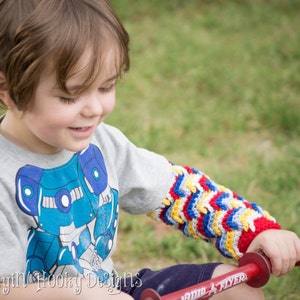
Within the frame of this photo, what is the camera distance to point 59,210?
4.70ft

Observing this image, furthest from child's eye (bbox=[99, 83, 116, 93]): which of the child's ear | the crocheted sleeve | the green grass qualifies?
the green grass

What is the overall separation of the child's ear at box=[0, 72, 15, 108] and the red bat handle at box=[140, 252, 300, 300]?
1.63 ft

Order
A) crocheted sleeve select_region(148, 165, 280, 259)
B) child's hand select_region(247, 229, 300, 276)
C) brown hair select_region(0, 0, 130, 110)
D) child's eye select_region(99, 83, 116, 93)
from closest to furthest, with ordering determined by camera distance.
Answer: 1. brown hair select_region(0, 0, 130, 110)
2. child's eye select_region(99, 83, 116, 93)
3. child's hand select_region(247, 229, 300, 276)
4. crocheted sleeve select_region(148, 165, 280, 259)

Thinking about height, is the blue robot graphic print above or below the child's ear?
below

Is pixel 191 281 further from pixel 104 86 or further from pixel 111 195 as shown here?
pixel 104 86

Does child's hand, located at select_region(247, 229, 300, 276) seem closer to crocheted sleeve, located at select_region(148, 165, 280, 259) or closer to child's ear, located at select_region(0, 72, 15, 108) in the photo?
crocheted sleeve, located at select_region(148, 165, 280, 259)

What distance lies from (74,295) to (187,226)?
1.69ft

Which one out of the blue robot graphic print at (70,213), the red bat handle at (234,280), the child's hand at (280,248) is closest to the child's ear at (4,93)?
the blue robot graphic print at (70,213)

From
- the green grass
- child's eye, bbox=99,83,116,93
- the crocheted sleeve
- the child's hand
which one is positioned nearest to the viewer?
child's eye, bbox=99,83,116,93

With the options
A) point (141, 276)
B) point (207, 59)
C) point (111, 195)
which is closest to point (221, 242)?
point (141, 276)

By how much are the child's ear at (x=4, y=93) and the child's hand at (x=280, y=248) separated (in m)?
0.68

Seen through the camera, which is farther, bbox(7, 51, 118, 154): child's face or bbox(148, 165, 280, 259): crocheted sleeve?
bbox(148, 165, 280, 259): crocheted sleeve

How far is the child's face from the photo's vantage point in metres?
1.32

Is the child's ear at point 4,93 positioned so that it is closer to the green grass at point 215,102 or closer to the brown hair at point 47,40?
the brown hair at point 47,40
